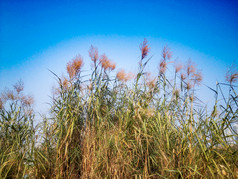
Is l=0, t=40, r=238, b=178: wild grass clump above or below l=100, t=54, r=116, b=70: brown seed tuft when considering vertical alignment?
below

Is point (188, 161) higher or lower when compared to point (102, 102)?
lower

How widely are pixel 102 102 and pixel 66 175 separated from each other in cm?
119

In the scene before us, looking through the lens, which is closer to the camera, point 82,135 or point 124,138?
point 124,138

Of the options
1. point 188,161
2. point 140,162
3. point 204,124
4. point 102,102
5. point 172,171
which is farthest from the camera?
point 102,102

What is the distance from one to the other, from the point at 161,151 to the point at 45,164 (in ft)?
5.42

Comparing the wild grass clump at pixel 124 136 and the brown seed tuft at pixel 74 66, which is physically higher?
the brown seed tuft at pixel 74 66

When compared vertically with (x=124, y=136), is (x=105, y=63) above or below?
above

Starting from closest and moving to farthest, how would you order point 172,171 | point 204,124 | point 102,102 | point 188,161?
point 172,171 → point 188,161 → point 204,124 → point 102,102

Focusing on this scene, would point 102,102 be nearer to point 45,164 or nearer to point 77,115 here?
point 77,115

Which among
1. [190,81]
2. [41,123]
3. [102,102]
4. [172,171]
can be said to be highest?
[190,81]

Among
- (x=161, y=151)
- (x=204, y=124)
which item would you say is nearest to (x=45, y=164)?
(x=161, y=151)

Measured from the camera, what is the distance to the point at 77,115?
2.96 meters

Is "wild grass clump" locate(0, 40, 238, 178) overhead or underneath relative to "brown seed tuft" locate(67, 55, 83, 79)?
underneath

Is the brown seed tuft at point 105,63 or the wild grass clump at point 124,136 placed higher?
the brown seed tuft at point 105,63
